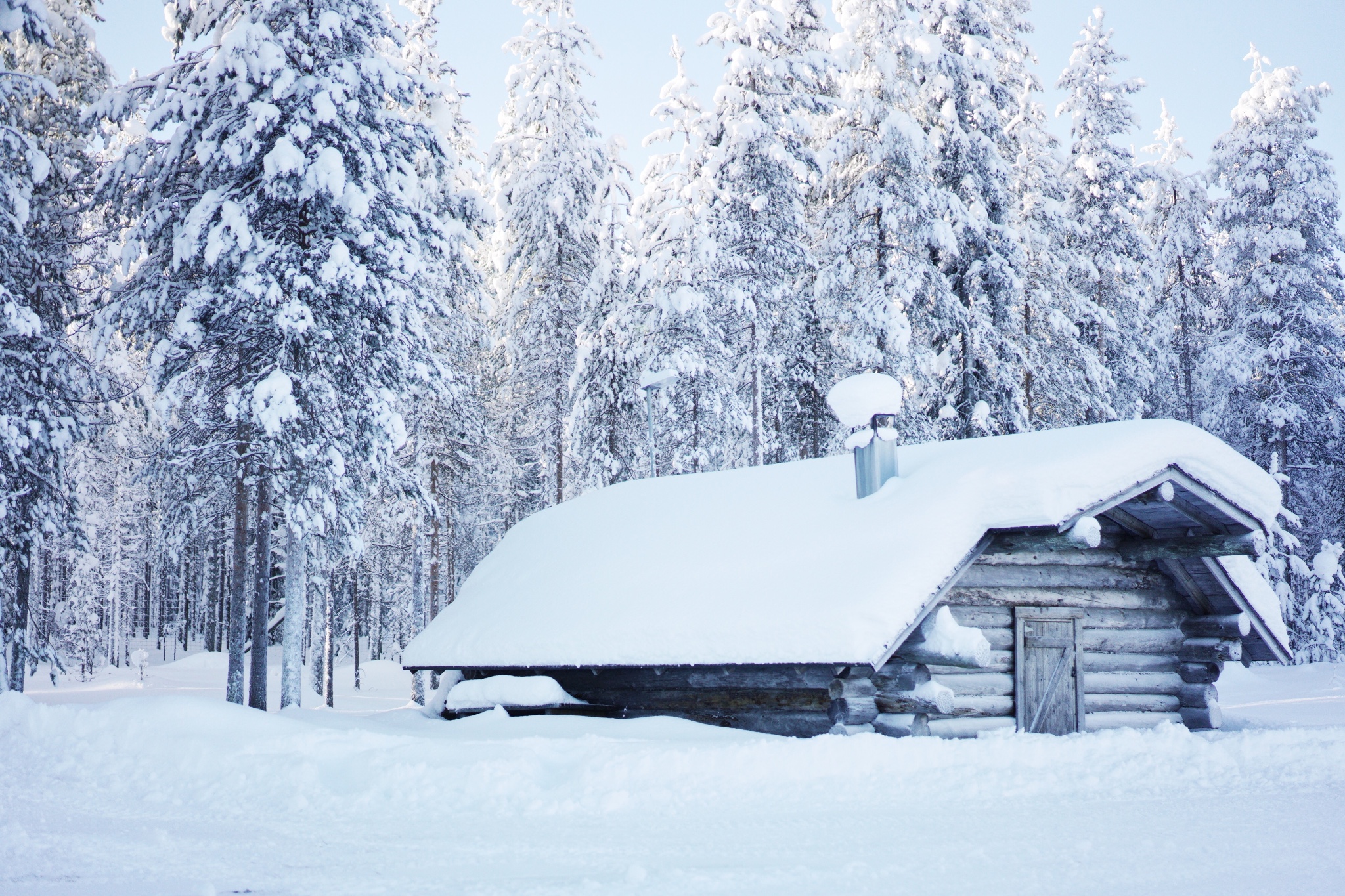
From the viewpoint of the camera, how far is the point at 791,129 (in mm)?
21578

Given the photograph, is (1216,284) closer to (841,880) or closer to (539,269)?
(539,269)

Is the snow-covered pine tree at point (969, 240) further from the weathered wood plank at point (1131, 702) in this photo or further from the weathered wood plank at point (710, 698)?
the weathered wood plank at point (710, 698)

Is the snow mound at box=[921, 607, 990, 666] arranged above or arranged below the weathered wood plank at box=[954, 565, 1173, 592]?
below

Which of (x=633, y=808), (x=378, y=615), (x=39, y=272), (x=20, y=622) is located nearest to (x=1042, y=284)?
(x=633, y=808)

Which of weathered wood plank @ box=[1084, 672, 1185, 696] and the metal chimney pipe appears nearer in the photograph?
weathered wood plank @ box=[1084, 672, 1185, 696]

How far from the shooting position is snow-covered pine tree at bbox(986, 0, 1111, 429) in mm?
22797

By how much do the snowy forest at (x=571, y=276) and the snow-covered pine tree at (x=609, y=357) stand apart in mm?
98

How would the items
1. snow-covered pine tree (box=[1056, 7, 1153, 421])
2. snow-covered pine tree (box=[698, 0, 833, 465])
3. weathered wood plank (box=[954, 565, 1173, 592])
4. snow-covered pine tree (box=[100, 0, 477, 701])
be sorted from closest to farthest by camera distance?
weathered wood plank (box=[954, 565, 1173, 592])
snow-covered pine tree (box=[100, 0, 477, 701])
snow-covered pine tree (box=[698, 0, 833, 465])
snow-covered pine tree (box=[1056, 7, 1153, 421])

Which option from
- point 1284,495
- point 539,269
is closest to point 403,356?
point 539,269

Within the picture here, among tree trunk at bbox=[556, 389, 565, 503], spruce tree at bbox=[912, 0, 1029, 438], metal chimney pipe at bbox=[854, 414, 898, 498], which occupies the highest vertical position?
spruce tree at bbox=[912, 0, 1029, 438]

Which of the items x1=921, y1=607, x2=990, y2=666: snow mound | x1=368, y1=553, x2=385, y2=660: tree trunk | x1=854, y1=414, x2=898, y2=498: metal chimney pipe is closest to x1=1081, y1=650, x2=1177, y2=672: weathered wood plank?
x1=921, y1=607, x2=990, y2=666: snow mound

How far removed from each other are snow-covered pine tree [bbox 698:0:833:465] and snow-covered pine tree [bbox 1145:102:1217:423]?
12823mm

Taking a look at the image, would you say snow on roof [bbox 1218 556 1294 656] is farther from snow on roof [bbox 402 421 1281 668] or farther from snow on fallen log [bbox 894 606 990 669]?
snow on fallen log [bbox 894 606 990 669]

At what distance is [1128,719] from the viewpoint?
12.0 metres
